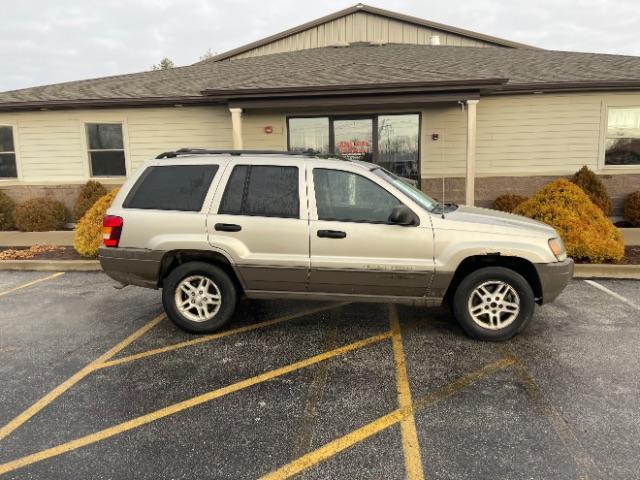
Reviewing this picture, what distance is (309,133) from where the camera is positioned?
12383 mm

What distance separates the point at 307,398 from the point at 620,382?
261cm

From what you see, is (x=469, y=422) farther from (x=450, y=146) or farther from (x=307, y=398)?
(x=450, y=146)

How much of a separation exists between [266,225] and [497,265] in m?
2.44

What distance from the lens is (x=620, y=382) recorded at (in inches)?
150

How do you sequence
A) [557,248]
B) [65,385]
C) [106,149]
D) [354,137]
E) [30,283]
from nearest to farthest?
1. [65,385]
2. [557,248]
3. [30,283]
4. [354,137]
5. [106,149]

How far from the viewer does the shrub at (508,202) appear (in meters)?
11.2

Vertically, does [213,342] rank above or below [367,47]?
below

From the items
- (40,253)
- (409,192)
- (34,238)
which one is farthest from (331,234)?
(34,238)

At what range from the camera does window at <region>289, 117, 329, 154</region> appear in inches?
484

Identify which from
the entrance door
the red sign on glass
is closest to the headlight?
the entrance door

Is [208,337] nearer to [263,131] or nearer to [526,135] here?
[263,131]

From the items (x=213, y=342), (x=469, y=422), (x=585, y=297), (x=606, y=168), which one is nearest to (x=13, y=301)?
(x=213, y=342)

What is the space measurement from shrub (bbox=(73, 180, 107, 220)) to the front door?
951 cm

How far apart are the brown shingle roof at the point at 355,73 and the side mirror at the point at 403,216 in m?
6.34
